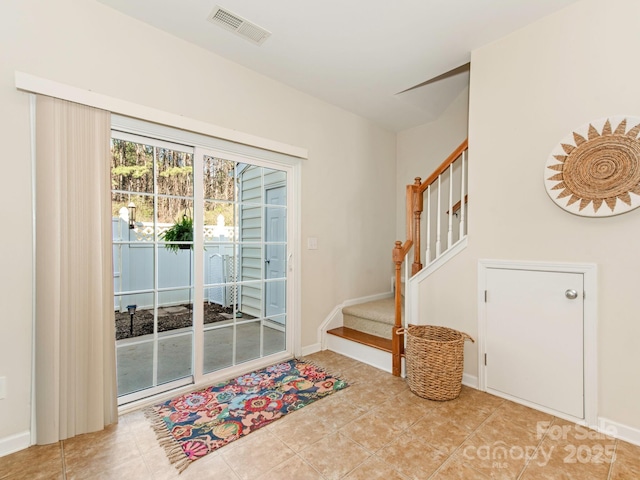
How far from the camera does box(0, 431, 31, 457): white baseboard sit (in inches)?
68.4

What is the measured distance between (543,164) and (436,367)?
161cm

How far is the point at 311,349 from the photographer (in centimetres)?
330

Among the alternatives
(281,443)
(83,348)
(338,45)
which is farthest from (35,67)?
(281,443)

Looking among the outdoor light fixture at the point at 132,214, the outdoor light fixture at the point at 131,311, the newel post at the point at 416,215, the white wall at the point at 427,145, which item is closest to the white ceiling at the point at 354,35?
the white wall at the point at 427,145

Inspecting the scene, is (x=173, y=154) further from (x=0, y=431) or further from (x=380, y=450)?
(x=380, y=450)

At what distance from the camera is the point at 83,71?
1.99 metres

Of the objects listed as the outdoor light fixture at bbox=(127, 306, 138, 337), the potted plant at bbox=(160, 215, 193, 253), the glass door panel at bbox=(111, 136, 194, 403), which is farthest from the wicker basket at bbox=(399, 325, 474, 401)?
the outdoor light fixture at bbox=(127, 306, 138, 337)

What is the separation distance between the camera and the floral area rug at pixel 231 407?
6.05 feet

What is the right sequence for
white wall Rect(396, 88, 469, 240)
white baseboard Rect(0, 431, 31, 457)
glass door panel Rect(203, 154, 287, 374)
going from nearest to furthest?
white baseboard Rect(0, 431, 31, 457) → glass door panel Rect(203, 154, 287, 374) → white wall Rect(396, 88, 469, 240)

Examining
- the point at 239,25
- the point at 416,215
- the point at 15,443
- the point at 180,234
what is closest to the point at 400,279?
the point at 416,215

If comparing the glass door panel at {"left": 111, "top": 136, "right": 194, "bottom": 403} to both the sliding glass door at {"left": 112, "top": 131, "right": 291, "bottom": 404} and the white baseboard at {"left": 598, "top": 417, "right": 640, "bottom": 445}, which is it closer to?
the sliding glass door at {"left": 112, "top": 131, "right": 291, "bottom": 404}

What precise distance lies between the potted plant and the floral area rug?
44.5 inches

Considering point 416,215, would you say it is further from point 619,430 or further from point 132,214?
point 132,214

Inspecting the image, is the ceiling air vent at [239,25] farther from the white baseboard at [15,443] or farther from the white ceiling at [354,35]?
the white baseboard at [15,443]
